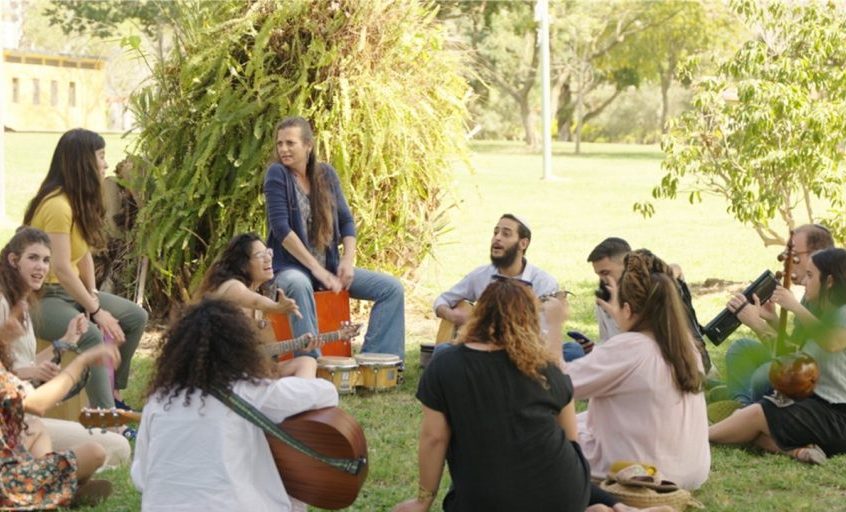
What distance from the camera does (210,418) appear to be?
4504mm

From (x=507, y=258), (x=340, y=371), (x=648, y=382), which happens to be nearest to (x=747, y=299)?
(x=507, y=258)

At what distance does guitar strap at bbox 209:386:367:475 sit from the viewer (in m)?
4.51

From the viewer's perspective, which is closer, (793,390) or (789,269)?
(793,390)

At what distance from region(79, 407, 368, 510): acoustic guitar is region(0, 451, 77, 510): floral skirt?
1268 millimetres

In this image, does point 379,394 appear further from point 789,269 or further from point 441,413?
point 441,413

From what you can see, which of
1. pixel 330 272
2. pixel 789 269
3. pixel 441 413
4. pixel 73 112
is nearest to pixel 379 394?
pixel 330 272

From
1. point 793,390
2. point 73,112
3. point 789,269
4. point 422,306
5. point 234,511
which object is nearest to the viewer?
point 234,511

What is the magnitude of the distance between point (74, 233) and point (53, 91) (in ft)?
209

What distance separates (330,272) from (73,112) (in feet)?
202

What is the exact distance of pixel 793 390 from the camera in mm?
6633

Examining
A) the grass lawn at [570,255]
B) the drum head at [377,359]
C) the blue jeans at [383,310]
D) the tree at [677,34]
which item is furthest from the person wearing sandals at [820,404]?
the tree at [677,34]

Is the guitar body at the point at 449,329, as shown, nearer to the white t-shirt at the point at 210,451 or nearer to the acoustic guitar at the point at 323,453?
the acoustic guitar at the point at 323,453

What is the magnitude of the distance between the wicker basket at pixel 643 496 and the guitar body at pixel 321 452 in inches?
53.1

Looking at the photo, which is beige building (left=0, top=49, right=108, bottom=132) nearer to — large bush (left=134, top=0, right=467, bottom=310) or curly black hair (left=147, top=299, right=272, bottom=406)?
large bush (left=134, top=0, right=467, bottom=310)
